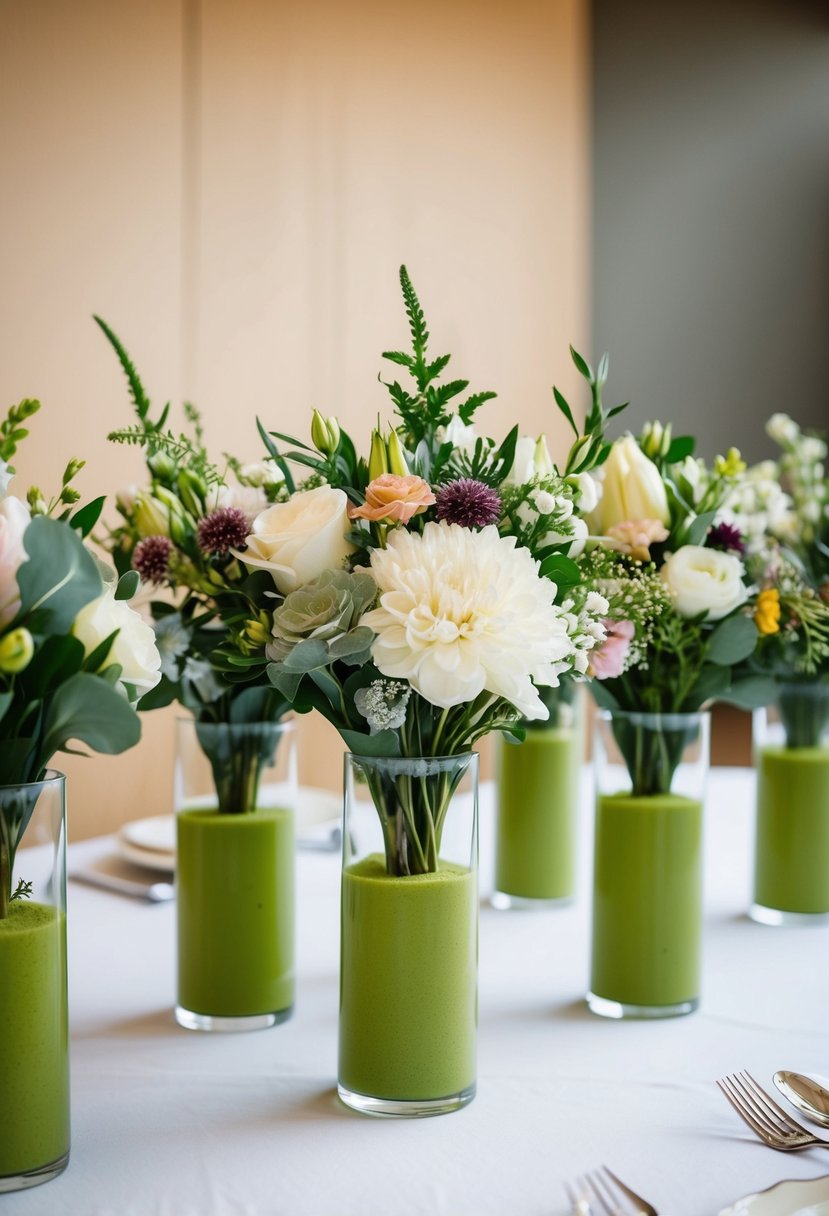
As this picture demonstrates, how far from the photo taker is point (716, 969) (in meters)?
1.24

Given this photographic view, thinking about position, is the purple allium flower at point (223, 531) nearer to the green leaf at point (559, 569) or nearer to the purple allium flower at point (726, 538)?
the green leaf at point (559, 569)

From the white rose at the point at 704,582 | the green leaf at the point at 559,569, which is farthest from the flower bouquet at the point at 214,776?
the white rose at the point at 704,582

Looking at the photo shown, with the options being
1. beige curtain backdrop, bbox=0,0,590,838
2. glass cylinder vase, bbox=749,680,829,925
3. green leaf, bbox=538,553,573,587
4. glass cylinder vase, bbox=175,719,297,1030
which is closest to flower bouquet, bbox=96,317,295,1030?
glass cylinder vase, bbox=175,719,297,1030

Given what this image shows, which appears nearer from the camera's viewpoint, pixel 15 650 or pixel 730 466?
pixel 15 650

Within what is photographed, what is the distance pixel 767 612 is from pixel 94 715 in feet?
2.21

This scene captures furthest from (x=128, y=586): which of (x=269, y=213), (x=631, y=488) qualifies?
(x=269, y=213)

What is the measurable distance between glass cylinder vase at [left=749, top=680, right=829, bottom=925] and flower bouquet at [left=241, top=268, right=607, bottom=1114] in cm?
55

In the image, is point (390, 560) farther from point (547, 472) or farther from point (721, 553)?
point (721, 553)

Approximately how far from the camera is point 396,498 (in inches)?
32.3

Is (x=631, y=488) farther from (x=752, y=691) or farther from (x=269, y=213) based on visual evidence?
(x=269, y=213)

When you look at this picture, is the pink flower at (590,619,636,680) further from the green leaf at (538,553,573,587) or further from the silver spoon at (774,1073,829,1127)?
the silver spoon at (774,1073,829,1127)

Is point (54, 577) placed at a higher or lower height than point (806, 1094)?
higher

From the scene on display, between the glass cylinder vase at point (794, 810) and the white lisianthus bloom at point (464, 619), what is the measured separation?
2.14ft

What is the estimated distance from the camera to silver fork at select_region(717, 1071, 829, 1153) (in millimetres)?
842
